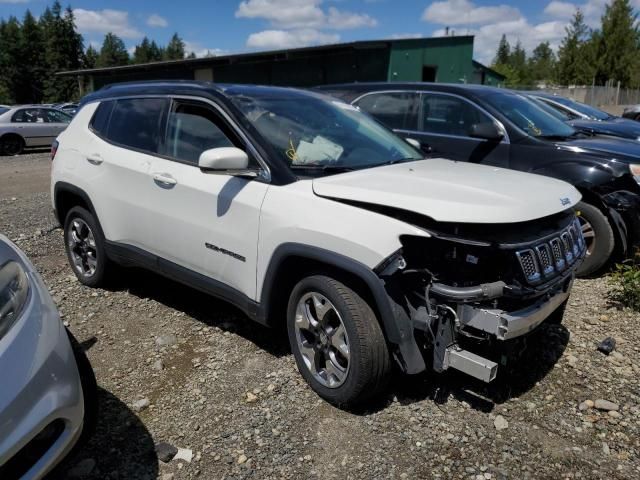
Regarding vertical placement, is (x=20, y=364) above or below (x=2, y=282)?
below

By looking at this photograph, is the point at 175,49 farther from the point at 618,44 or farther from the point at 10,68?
the point at 618,44

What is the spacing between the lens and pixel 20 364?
202 cm

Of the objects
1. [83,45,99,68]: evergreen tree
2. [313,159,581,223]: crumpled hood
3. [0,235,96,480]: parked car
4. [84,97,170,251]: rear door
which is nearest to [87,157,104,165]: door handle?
[84,97,170,251]: rear door

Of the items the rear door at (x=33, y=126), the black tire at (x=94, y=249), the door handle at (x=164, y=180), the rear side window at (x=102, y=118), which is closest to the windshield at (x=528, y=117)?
the door handle at (x=164, y=180)

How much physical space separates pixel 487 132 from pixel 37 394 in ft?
16.1

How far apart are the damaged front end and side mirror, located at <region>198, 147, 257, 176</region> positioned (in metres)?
1.10

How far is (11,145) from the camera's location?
16.9m

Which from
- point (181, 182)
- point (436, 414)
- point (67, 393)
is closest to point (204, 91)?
point (181, 182)

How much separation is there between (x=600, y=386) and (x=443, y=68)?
22.1m

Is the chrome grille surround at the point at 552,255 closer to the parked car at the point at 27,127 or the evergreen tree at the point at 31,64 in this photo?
the parked car at the point at 27,127

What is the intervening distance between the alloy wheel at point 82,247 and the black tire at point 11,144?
14.0 metres

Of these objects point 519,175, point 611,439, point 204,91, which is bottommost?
point 611,439

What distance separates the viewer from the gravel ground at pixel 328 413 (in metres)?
2.73

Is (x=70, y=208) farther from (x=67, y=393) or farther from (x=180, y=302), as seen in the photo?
(x=67, y=393)
